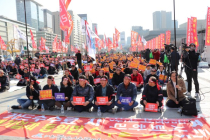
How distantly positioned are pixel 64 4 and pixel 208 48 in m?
17.0

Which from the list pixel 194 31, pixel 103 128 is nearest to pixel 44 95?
pixel 103 128

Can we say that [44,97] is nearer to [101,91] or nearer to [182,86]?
[101,91]

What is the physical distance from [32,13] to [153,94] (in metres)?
146

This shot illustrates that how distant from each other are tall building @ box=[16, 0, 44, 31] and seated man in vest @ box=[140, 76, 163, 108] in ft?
466

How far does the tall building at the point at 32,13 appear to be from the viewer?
→ 13200 cm

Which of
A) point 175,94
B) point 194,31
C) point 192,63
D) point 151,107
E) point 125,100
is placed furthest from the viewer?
point 194,31

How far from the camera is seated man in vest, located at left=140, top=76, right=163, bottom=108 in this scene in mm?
5484

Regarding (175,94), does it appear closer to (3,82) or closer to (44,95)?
(44,95)

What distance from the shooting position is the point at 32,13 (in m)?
134

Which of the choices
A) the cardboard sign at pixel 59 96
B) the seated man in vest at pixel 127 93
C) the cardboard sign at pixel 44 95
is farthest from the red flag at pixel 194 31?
the cardboard sign at pixel 44 95

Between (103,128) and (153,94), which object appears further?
(153,94)

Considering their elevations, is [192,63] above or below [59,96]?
above

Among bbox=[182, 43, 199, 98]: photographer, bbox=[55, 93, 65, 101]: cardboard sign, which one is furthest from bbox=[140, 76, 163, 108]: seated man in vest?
bbox=[55, 93, 65, 101]: cardboard sign

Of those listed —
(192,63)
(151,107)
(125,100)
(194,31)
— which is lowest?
(151,107)
